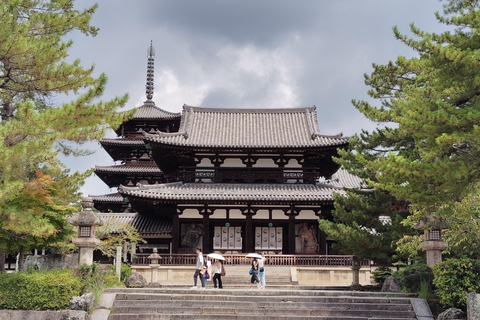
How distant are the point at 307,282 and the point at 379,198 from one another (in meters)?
7.12

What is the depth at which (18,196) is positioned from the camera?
16.5 m

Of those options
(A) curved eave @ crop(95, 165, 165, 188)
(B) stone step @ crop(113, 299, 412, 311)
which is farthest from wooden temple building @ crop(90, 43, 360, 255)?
(B) stone step @ crop(113, 299, 412, 311)

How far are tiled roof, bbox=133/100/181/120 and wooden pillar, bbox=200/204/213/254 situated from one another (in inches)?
488

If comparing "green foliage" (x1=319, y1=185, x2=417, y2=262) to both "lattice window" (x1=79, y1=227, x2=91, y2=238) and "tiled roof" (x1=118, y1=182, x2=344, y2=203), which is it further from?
"lattice window" (x1=79, y1=227, x2=91, y2=238)

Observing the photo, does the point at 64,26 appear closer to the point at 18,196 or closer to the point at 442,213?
the point at 18,196

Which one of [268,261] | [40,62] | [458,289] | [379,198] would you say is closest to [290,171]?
[268,261]

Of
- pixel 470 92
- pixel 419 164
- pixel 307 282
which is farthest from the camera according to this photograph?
pixel 307 282

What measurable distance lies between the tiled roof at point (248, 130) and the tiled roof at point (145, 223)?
5.18m

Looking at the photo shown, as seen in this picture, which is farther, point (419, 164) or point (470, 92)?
point (470, 92)

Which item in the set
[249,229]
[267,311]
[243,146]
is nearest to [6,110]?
[267,311]

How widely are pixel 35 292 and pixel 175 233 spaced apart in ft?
46.5

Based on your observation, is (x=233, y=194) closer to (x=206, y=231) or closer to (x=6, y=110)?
(x=206, y=231)

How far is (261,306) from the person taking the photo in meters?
16.8

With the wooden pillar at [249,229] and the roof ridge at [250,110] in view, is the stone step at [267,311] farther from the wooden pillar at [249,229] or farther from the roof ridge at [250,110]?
the roof ridge at [250,110]
